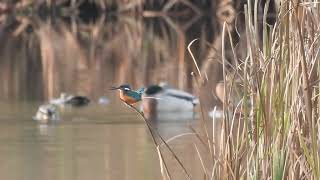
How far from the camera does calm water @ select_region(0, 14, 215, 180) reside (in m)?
6.31

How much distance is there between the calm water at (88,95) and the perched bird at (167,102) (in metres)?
0.29

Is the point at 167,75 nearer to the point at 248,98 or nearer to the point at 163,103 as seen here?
the point at 163,103

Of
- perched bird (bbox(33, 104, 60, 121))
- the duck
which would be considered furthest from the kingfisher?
the duck

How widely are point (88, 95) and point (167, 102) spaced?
1047 millimetres

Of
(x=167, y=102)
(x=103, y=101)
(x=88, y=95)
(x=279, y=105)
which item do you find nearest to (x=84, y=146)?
(x=167, y=102)

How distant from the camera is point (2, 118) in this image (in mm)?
8766

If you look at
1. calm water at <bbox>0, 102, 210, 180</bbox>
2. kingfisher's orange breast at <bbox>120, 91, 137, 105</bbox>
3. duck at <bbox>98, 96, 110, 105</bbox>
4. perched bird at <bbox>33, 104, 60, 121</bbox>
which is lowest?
calm water at <bbox>0, 102, 210, 180</bbox>

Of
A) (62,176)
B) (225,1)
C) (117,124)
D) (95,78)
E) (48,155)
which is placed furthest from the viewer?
(225,1)

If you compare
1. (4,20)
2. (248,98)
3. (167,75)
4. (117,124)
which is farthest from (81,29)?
(248,98)

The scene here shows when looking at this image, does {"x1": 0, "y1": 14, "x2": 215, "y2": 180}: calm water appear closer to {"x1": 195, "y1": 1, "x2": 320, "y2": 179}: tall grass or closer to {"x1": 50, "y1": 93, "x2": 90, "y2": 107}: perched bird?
{"x1": 50, "y1": 93, "x2": 90, "y2": 107}: perched bird

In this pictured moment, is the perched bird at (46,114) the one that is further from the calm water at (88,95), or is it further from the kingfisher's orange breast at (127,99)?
the kingfisher's orange breast at (127,99)

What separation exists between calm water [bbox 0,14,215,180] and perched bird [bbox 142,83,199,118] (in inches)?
11.3

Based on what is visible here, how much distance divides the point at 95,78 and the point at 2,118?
311 centimetres

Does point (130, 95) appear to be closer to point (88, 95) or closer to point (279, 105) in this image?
point (279, 105)
